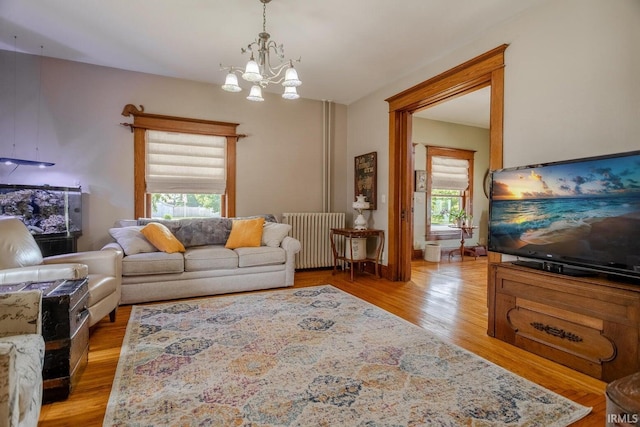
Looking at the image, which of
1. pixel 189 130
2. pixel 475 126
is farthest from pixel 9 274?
pixel 475 126

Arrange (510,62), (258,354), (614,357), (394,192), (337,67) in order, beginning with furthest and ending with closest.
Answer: (394,192) → (337,67) → (510,62) → (258,354) → (614,357)

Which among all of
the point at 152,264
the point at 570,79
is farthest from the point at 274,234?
the point at 570,79

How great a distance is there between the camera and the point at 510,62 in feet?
9.64

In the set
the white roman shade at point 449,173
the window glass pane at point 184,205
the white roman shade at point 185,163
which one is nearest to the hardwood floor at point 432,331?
the window glass pane at point 184,205

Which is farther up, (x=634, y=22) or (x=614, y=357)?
(x=634, y=22)

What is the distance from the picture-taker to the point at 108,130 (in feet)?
13.8

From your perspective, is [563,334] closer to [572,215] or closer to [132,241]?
[572,215]

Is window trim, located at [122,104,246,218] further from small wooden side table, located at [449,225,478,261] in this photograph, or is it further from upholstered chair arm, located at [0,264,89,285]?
small wooden side table, located at [449,225,478,261]

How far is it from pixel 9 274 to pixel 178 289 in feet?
5.24

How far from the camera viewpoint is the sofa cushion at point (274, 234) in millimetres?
4207

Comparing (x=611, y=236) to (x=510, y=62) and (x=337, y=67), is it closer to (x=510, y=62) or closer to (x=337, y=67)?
(x=510, y=62)

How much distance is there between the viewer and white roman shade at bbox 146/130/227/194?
447cm

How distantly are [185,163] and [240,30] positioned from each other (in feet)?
7.04

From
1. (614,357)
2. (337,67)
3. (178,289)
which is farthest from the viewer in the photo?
(337,67)
